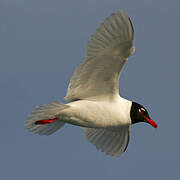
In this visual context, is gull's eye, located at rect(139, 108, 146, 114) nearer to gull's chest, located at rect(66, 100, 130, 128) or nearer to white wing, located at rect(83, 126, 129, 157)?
gull's chest, located at rect(66, 100, 130, 128)

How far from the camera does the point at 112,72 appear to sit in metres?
9.06

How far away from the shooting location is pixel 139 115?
9.67 m

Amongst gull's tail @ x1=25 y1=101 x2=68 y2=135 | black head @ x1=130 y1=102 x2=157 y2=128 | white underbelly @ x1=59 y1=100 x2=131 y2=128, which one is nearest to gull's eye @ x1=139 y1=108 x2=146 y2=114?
black head @ x1=130 y1=102 x2=157 y2=128

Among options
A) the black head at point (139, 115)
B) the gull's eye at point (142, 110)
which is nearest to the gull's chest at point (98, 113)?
the black head at point (139, 115)

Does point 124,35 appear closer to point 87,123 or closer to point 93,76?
point 93,76

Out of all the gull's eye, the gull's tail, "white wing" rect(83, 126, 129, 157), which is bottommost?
"white wing" rect(83, 126, 129, 157)

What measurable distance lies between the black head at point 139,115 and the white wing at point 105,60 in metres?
0.53

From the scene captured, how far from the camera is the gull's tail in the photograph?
8.80 m

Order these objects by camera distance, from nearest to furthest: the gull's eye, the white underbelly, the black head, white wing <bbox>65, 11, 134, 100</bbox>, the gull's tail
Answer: white wing <bbox>65, 11, 134, 100</bbox>
the gull's tail
the white underbelly
the black head
the gull's eye

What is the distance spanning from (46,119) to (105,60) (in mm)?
1597

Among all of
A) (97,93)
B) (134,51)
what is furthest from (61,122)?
(134,51)

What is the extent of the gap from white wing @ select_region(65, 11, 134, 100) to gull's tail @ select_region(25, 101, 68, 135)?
0.55m

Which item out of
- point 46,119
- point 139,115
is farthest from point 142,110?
point 46,119

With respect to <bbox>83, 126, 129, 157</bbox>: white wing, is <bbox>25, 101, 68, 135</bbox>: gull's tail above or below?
above
